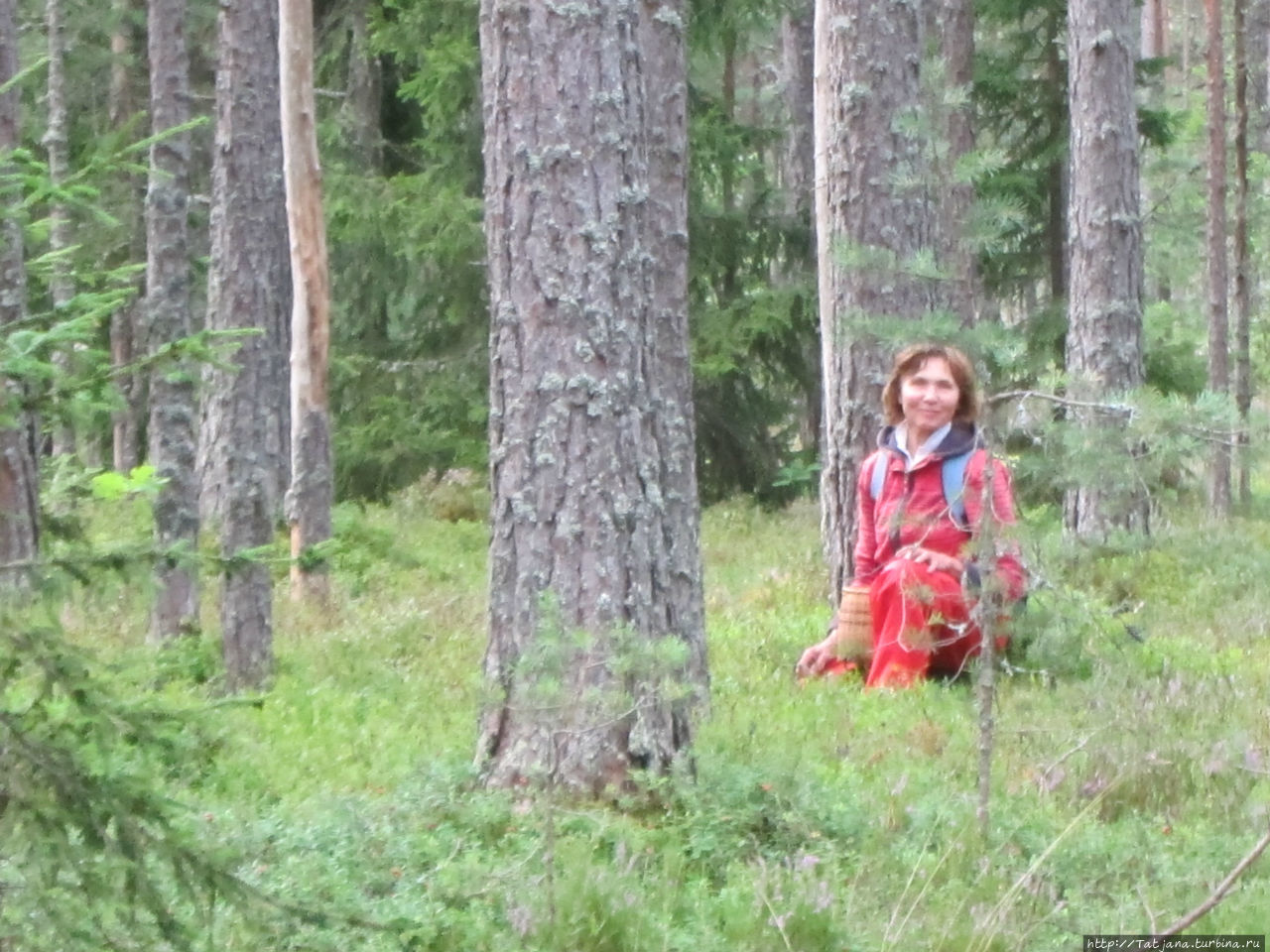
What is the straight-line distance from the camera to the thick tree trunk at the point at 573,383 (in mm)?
5629

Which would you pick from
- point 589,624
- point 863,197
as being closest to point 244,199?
point 863,197

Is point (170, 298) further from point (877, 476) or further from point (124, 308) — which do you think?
point (124, 308)

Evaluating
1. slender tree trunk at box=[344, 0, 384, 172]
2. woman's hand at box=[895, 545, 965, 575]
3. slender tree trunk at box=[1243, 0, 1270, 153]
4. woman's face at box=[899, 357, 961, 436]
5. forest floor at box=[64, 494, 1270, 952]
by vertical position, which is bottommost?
forest floor at box=[64, 494, 1270, 952]

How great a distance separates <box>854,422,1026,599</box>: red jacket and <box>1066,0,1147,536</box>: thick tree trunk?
21.5ft

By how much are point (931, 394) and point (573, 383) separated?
198 cm

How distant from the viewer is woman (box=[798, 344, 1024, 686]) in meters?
6.00

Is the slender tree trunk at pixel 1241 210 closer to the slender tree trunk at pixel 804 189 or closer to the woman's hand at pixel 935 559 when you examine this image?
the slender tree trunk at pixel 804 189

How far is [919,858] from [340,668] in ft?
17.0

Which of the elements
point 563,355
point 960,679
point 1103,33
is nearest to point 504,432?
point 563,355

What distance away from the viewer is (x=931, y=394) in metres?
6.93

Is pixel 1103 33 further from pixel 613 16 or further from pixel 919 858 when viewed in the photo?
pixel 919 858

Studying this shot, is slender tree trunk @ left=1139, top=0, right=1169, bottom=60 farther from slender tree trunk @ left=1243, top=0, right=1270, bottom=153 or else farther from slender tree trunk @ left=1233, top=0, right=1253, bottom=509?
slender tree trunk @ left=1233, top=0, right=1253, bottom=509

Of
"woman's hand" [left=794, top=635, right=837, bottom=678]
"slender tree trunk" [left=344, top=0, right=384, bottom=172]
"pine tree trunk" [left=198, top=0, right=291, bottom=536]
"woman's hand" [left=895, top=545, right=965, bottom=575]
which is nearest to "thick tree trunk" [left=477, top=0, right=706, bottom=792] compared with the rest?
"woman's hand" [left=895, top=545, right=965, bottom=575]

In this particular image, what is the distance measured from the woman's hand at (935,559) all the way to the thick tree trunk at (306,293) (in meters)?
6.02
